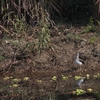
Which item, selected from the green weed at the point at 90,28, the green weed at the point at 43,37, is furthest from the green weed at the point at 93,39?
the green weed at the point at 43,37

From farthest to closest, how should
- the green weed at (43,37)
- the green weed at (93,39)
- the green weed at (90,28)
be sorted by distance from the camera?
1. the green weed at (90,28)
2. the green weed at (93,39)
3. the green weed at (43,37)

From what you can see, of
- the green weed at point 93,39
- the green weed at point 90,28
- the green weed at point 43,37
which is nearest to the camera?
the green weed at point 43,37

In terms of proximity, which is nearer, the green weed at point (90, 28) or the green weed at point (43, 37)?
the green weed at point (43, 37)

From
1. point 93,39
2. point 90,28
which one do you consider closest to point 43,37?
point 93,39

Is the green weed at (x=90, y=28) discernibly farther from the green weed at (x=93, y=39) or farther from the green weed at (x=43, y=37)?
the green weed at (x=43, y=37)

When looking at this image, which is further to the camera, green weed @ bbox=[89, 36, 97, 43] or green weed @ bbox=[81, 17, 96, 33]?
green weed @ bbox=[81, 17, 96, 33]

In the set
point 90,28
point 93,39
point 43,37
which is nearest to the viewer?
point 43,37

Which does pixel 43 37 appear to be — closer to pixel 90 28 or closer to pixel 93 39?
pixel 93 39

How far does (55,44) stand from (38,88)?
5.09 ft

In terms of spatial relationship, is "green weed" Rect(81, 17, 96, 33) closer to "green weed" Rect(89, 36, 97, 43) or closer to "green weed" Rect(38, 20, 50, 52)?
"green weed" Rect(89, 36, 97, 43)

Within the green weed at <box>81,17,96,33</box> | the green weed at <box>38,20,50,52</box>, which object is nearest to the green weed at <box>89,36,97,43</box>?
the green weed at <box>81,17,96,33</box>

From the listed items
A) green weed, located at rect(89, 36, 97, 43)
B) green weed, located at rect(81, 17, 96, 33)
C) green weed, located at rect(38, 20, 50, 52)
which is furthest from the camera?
green weed, located at rect(81, 17, 96, 33)

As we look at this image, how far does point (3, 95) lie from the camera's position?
8.07 m

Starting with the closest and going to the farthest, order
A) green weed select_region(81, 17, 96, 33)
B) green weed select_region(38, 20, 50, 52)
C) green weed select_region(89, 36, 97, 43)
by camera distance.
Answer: green weed select_region(38, 20, 50, 52), green weed select_region(89, 36, 97, 43), green weed select_region(81, 17, 96, 33)
